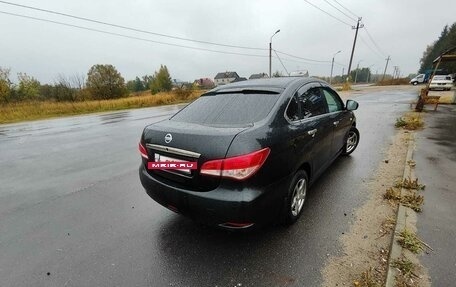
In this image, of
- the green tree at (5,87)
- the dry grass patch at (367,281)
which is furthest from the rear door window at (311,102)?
the green tree at (5,87)

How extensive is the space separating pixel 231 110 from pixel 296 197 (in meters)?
1.28

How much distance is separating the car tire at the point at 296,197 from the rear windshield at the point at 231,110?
0.83m

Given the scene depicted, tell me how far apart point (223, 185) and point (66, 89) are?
34887 millimetres

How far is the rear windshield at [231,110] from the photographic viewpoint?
2.82 m

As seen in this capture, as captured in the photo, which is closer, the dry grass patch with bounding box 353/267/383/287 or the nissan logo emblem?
the dry grass patch with bounding box 353/267/383/287

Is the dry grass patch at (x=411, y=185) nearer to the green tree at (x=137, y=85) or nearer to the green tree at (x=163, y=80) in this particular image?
the green tree at (x=163, y=80)

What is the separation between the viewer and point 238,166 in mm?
2285

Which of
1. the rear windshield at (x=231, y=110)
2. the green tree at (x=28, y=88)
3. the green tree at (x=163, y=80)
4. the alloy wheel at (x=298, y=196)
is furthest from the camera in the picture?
the green tree at (x=163, y=80)

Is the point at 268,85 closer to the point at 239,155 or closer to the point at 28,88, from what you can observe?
the point at 239,155

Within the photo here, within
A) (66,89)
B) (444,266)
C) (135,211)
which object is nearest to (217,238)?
(135,211)

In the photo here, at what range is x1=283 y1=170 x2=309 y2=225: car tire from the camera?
2826 mm

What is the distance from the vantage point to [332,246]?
274 centimetres

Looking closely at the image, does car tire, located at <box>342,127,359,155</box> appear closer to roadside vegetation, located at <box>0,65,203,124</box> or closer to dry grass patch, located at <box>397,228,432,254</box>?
dry grass patch, located at <box>397,228,432,254</box>

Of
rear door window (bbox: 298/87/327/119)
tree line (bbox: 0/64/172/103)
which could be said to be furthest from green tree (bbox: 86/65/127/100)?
rear door window (bbox: 298/87/327/119)
